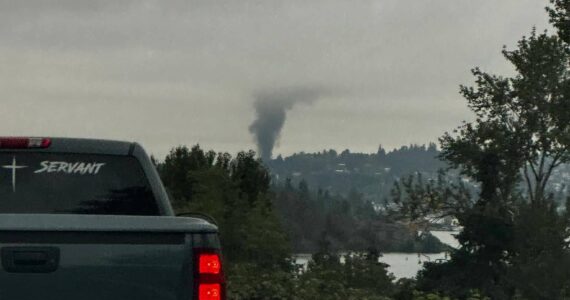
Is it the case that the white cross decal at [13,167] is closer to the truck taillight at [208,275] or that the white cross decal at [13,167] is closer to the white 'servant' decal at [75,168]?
the white 'servant' decal at [75,168]

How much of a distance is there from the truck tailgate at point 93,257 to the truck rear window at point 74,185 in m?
1.41

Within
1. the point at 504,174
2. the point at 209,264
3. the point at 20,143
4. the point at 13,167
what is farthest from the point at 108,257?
the point at 504,174

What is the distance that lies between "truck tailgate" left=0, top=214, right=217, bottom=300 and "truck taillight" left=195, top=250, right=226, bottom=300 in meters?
0.06

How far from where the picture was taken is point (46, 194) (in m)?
7.55

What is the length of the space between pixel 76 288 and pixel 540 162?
289ft

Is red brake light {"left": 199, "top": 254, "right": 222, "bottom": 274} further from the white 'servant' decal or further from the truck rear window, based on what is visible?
the white 'servant' decal

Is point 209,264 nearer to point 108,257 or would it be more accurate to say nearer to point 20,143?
point 108,257

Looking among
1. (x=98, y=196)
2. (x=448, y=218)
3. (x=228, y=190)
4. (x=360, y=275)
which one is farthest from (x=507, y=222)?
(x=98, y=196)

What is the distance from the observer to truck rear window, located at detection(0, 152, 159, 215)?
7.52 m

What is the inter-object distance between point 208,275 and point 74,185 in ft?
5.17

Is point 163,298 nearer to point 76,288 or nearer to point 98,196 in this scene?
point 76,288

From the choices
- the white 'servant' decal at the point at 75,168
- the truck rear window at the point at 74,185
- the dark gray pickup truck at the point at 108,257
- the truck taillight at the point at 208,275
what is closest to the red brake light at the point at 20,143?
the truck rear window at the point at 74,185

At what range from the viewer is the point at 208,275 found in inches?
249

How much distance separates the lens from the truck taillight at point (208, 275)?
6.27 m
